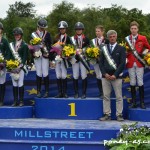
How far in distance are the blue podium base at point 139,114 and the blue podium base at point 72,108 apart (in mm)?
209

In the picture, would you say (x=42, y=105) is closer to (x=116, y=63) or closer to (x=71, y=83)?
(x=71, y=83)

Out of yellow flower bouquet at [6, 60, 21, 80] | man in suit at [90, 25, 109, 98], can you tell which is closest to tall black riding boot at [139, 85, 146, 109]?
man in suit at [90, 25, 109, 98]

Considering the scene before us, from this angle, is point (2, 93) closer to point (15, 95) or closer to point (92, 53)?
point (15, 95)

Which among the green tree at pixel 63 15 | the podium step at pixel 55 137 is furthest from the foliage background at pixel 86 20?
the podium step at pixel 55 137

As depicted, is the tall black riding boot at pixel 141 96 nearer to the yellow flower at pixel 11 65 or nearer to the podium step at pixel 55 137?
the podium step at pixel 55 137

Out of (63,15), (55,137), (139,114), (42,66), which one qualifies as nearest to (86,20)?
(63,15)

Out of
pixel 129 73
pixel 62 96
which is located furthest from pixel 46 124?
pixel 129 73

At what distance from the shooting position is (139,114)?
855cm

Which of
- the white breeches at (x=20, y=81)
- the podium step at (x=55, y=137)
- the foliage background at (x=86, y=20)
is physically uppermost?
the foliage background at (x=86, y=20)

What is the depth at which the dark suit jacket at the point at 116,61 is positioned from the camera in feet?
27.0

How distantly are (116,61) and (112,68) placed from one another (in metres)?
0.17

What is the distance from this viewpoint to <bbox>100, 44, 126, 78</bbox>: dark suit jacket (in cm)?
823

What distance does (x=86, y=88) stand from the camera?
9.47 m

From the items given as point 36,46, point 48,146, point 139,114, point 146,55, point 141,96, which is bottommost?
point 48,146
